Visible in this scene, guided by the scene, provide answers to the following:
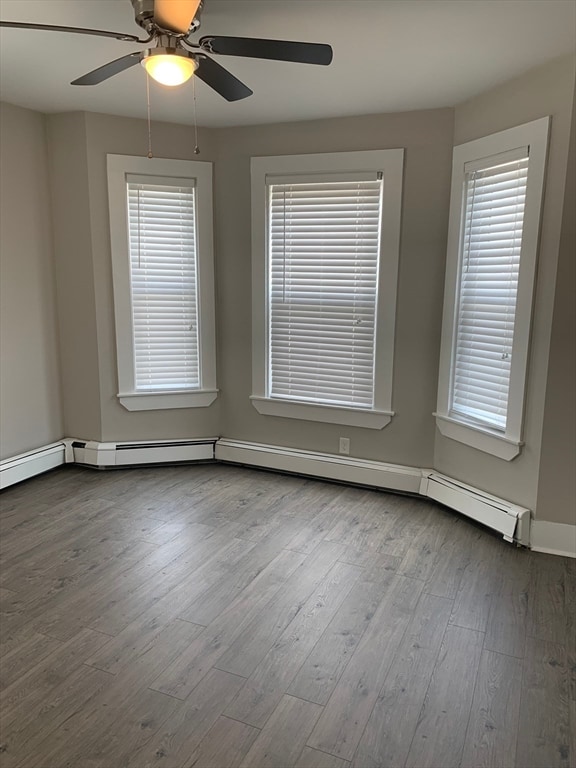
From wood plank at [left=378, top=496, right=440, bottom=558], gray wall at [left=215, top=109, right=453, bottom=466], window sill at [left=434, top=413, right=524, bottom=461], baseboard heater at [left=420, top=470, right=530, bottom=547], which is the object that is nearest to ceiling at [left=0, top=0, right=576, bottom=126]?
gray wall at [left=215, top=109, right=453, bottom=466]

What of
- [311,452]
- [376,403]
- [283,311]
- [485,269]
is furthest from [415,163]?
[311,452]

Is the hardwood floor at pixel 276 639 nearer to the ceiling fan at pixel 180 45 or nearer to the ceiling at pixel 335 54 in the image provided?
the ceiling fan at pixel 180 45

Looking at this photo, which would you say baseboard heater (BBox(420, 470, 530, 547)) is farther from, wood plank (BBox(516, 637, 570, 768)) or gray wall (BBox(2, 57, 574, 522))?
wood plank (BBox(516, 637, 570, 768))

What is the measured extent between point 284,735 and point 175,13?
2471mm

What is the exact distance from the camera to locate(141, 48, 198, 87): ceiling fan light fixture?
6.61 feet

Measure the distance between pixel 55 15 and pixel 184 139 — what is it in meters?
1.72

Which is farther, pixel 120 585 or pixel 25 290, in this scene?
pixel 25 290

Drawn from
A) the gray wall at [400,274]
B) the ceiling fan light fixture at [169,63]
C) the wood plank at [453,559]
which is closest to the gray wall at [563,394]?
the wood plank at [453,559]

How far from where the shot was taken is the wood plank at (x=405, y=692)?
70.9 inches

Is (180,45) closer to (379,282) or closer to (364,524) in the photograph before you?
(379,282)

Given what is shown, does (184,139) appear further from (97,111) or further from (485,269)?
(485,269)

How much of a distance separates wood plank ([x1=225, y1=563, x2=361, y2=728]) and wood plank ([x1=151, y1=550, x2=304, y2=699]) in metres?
0.19

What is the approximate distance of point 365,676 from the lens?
215cm

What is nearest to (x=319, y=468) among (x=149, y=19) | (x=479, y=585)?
(x=479, y=585)
